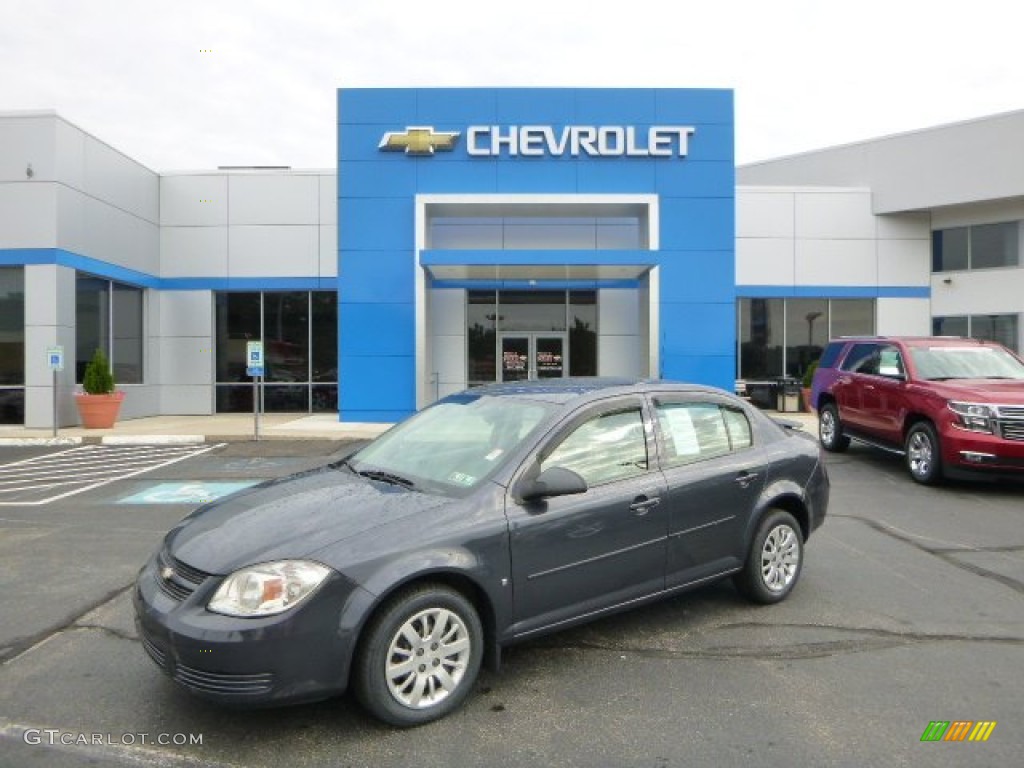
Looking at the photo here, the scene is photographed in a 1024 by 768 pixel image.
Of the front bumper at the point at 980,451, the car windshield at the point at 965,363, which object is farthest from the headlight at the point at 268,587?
the car windshield at the point at 965,363

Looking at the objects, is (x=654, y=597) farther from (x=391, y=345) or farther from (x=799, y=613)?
(x=391, y=345)

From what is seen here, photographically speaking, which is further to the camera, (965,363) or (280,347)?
(280,347)

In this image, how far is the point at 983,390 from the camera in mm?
8914

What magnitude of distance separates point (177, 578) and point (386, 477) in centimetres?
116

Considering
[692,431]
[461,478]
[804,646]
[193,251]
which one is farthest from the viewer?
[193,251]

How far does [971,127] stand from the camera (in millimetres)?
21469

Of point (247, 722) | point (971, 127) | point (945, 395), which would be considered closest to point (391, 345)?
point (945, 395)

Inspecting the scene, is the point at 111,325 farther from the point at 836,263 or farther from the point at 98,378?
the point at 836,263

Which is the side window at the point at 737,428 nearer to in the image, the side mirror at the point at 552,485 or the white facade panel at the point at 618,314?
the side mirror at the point at 552,485

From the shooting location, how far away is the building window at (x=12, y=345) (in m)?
17.4

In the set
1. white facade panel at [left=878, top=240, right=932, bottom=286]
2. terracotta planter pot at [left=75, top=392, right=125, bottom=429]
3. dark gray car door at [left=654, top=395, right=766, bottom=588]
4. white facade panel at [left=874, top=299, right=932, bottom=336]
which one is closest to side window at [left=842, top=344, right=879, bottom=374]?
dark gray car door at [left=654, top=395, right=766, bottom=588]

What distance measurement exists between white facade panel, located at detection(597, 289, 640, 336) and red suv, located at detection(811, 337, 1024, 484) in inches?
307

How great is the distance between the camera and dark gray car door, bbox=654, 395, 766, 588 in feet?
14.3

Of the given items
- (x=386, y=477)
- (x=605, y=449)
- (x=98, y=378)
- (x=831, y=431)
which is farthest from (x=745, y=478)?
(x=98, y=378)
